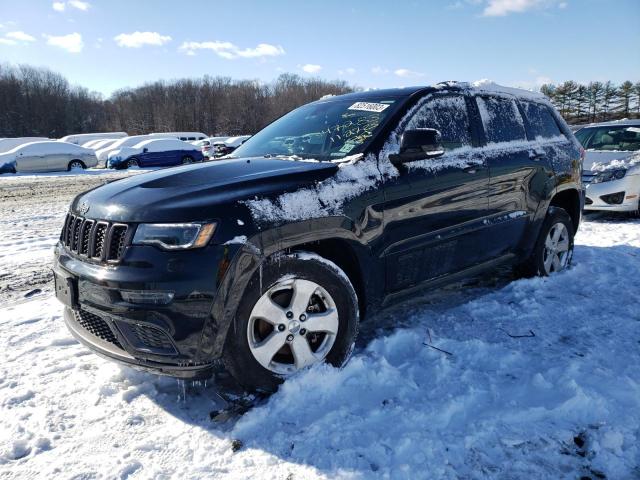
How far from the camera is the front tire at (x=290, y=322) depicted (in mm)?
2500

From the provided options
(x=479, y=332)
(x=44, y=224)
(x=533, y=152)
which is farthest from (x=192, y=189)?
(x=44, y=224)

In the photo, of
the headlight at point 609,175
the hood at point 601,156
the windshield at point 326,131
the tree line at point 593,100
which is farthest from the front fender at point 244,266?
the tree line at point 593,100

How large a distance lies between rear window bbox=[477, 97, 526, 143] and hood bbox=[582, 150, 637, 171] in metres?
4.36

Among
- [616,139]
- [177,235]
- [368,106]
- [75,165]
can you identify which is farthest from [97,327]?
[75,165]

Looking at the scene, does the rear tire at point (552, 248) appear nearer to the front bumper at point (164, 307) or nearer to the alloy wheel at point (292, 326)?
the alloy wheel at point (292, 326)

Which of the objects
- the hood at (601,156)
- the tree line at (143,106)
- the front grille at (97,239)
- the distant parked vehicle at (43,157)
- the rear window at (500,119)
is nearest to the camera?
the front grille at (97,239)

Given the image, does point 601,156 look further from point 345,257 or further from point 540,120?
point 345,257

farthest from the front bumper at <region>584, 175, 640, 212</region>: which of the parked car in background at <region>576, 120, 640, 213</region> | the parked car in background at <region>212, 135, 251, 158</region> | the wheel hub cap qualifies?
the wheel hub cap

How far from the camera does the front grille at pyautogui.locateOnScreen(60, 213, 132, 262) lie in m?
2.42

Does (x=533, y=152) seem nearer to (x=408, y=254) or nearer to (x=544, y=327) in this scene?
(x=544, y=327)

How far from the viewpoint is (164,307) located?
231 centimetres

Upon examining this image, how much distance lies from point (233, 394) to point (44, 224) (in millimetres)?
7435

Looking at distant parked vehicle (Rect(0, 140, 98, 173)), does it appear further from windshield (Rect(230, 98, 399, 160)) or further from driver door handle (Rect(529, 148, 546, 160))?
driver door handle (Rect(529, 148, 546, 160))

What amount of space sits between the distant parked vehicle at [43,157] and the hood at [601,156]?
79.7ft
